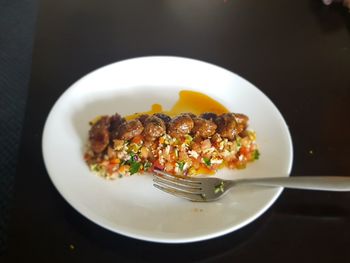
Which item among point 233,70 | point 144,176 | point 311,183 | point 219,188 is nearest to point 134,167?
point 144,176

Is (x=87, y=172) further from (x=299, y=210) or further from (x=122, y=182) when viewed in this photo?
(x=299, y=210)

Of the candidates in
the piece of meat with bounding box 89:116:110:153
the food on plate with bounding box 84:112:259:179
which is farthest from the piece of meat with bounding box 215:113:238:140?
the piece of meat with bounding box 89:116:110:153

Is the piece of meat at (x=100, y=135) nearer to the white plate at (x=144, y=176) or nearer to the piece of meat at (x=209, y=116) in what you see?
the white plate at (x=144, y=176)

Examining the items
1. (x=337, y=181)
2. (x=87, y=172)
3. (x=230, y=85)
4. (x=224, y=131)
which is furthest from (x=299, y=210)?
(x=87, y=172)

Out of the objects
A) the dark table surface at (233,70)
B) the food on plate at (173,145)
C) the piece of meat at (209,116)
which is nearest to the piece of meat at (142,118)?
the food on plate at (173,145)

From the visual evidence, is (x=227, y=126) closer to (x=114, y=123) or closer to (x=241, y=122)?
(x=241, y=122)

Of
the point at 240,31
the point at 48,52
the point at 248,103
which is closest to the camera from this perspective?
the point at 248,103
